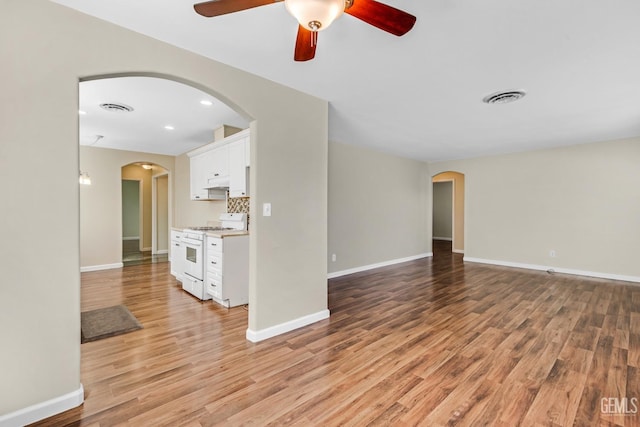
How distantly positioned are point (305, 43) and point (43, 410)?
2.59 m

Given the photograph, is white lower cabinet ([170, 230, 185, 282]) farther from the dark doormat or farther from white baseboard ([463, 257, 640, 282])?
white baseboard ([463, 257, 640, 282])

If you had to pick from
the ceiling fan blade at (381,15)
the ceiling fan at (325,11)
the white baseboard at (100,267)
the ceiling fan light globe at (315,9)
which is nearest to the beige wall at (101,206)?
the white baseboard at (100,267)

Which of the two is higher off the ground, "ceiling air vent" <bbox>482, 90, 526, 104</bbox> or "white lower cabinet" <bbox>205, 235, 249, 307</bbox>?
"ceiling air vent" <bbox>482, 90, 526, 104</bbox>

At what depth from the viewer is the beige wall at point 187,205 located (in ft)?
18.4

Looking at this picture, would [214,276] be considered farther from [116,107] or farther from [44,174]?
[116,107]

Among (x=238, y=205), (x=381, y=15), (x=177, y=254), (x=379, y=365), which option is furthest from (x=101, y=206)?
(x=381, y=15)

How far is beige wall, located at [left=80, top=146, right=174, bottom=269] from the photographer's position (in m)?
5.75

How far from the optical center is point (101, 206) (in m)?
5.91

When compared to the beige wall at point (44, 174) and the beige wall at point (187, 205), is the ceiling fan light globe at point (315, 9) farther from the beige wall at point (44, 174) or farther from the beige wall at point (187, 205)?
the beige wall at point (187, 205)

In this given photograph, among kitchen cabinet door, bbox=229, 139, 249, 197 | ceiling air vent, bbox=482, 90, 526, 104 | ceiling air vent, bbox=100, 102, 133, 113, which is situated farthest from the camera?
kitchen cabinet door, bbox=229, 139, 249, 197

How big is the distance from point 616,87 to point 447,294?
2.94 meters

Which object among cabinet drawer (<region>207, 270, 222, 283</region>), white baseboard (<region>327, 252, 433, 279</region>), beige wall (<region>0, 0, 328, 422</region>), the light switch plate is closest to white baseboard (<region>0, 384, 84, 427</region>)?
beige wall (<region>0, 0, 328, 422</region>)

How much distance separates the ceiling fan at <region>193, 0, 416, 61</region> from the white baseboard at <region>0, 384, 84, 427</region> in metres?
2.31

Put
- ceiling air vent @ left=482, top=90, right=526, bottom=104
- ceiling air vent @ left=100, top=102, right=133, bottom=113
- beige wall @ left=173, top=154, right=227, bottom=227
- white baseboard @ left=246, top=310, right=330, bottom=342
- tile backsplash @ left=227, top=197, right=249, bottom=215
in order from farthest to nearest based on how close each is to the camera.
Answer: beige wall @ left=173, top=154, right=227, bottom=227
tile backsplash @ left=227, top=197, right=249, bottom=215
ceiling air vent @ left=100, top=102, right=133, bottom=113
ceiling air vent @ left=482, top=90, right=526, bottom=104
white baseboard @ left=246, top=310, right=330, bottom=342
